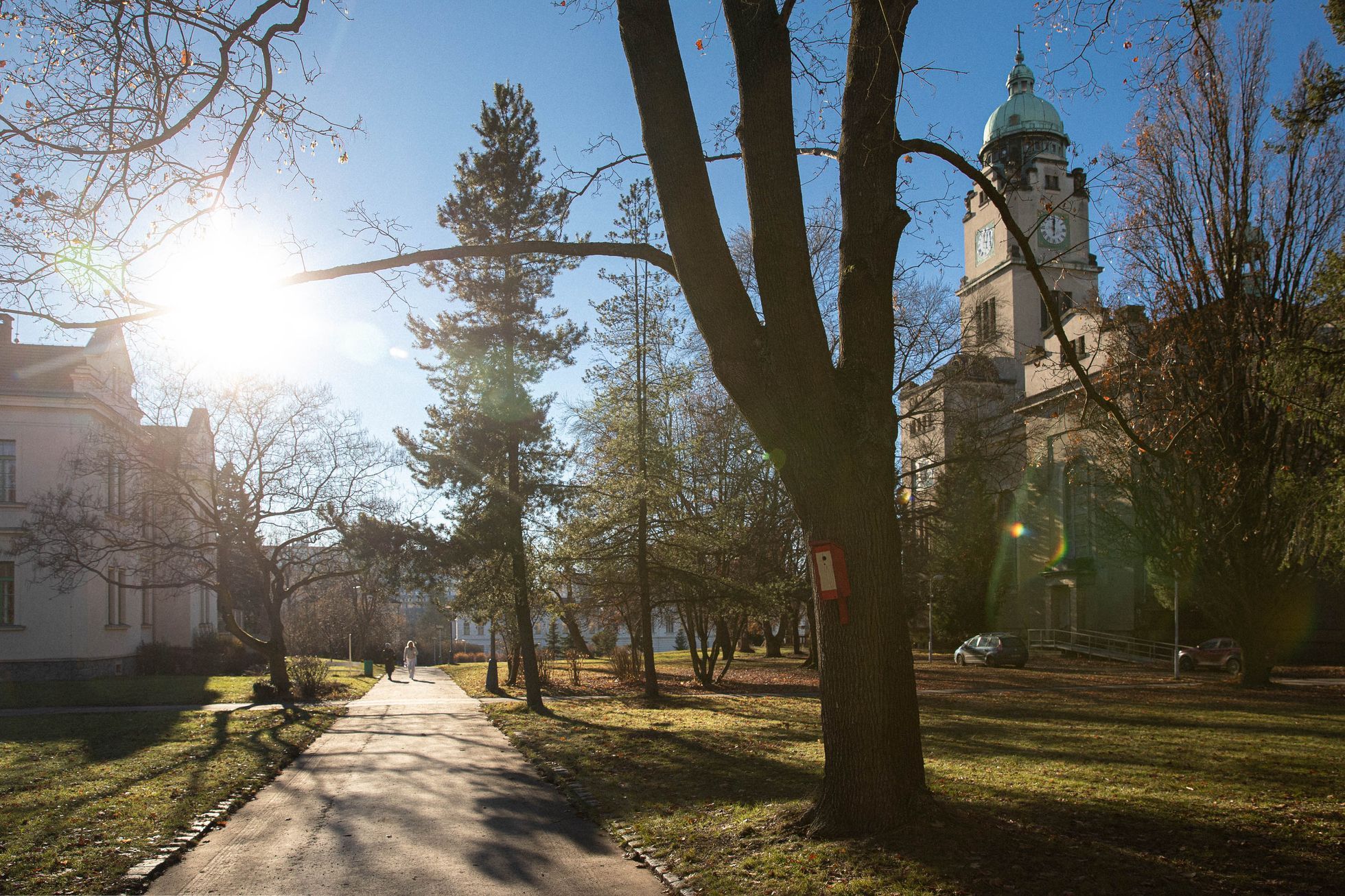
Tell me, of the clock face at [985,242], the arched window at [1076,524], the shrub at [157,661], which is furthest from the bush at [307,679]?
the clock face at [985,242]

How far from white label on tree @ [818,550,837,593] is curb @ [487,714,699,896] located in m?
2.09

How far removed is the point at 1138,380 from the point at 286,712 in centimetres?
1852

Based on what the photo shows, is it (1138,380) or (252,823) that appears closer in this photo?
(252,823)

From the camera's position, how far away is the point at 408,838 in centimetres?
771

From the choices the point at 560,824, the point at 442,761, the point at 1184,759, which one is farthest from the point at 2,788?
the point at 1184,759

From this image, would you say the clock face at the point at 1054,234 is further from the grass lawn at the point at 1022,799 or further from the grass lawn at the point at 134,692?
the grass lawn at the point at 134,692

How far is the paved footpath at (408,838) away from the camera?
247 inches

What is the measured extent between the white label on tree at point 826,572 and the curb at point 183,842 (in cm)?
508

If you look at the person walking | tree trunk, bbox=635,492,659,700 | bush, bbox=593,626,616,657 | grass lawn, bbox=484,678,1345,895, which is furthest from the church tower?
grass lawn, bbox=484,678,1345,895

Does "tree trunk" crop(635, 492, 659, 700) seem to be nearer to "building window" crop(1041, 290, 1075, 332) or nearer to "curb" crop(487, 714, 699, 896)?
"curb" crop(487, 714, 699, 896)

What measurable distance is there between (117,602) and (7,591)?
4347mm

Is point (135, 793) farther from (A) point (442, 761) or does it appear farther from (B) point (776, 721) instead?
(B) point (776, 721)

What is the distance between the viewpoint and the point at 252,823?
840 cm

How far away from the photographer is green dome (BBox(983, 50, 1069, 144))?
5503cm
